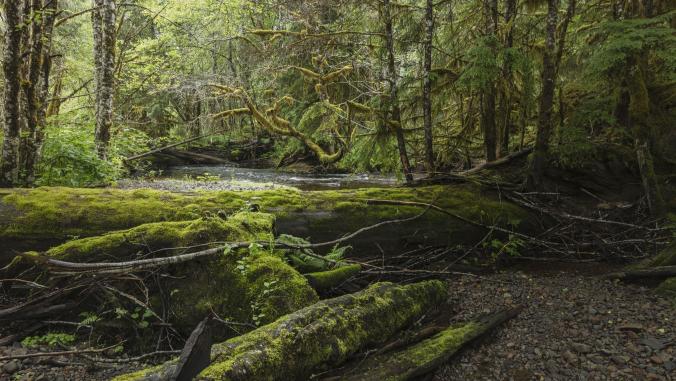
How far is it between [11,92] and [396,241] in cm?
693

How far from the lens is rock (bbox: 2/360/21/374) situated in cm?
352

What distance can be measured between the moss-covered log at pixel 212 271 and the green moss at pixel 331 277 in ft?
0.96

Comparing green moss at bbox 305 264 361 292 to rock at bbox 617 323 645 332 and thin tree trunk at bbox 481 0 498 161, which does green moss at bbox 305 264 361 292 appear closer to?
rock at bbox 617 323 645 332

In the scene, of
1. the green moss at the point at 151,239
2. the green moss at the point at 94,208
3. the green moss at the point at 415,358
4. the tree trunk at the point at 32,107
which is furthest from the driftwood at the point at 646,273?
the tree trunk at the point at 32,107

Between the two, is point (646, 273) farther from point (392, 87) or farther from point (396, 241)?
point (392, 87)

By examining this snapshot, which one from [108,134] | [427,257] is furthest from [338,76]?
[427,257]

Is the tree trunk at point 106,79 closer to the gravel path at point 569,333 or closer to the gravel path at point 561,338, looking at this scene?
the gravel path at point 561,338

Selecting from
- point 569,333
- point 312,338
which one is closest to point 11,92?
point 312,338

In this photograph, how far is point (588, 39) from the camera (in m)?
9.30

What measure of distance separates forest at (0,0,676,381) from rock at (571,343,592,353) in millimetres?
26

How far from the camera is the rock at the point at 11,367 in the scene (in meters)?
3.52

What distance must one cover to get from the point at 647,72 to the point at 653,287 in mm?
4389

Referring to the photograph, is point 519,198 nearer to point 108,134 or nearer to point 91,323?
point 91,323

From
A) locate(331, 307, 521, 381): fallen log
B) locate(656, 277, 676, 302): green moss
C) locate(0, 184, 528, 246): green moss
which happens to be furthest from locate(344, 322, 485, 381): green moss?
locate(656, 277, 676, 302): green moss
